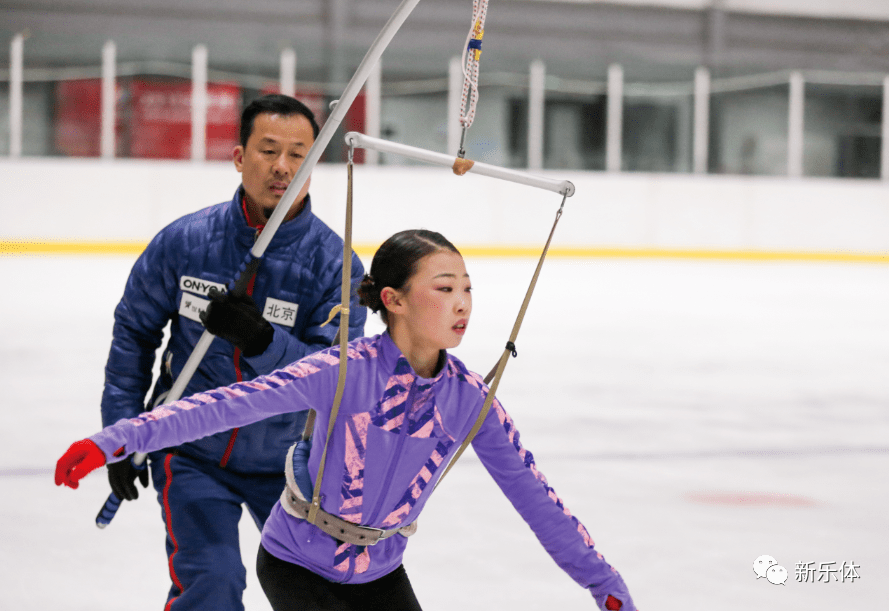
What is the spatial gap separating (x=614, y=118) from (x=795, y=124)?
2.22 metres

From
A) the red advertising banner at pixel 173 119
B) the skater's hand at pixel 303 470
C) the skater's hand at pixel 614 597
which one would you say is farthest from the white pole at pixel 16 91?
the skater's hand at pixel 614 597

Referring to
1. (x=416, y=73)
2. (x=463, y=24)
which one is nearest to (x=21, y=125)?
(x=416, y=73)

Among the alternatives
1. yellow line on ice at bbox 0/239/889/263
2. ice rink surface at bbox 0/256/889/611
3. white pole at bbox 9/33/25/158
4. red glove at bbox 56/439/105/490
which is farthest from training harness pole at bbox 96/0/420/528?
white pole at bbox 9/33/25/158

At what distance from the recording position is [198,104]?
11.9m

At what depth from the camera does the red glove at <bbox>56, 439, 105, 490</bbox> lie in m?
1.27

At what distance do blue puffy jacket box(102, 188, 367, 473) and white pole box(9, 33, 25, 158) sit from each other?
1025 centimetres

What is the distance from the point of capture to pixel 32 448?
11.5 feet

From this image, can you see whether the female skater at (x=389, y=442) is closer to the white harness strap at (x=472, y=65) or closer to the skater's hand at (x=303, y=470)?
the skater's hand at (x=303, y=470)

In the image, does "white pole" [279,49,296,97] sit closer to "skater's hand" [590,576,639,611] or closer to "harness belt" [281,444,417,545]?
"harness belt" [281,444,417,545]

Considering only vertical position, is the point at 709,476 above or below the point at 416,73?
below

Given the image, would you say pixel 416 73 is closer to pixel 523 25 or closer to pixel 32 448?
pixel 523 25

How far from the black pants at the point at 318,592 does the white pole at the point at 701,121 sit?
12.5 m

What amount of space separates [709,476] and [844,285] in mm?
7277

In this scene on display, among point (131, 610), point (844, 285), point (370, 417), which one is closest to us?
point (370, 417)
